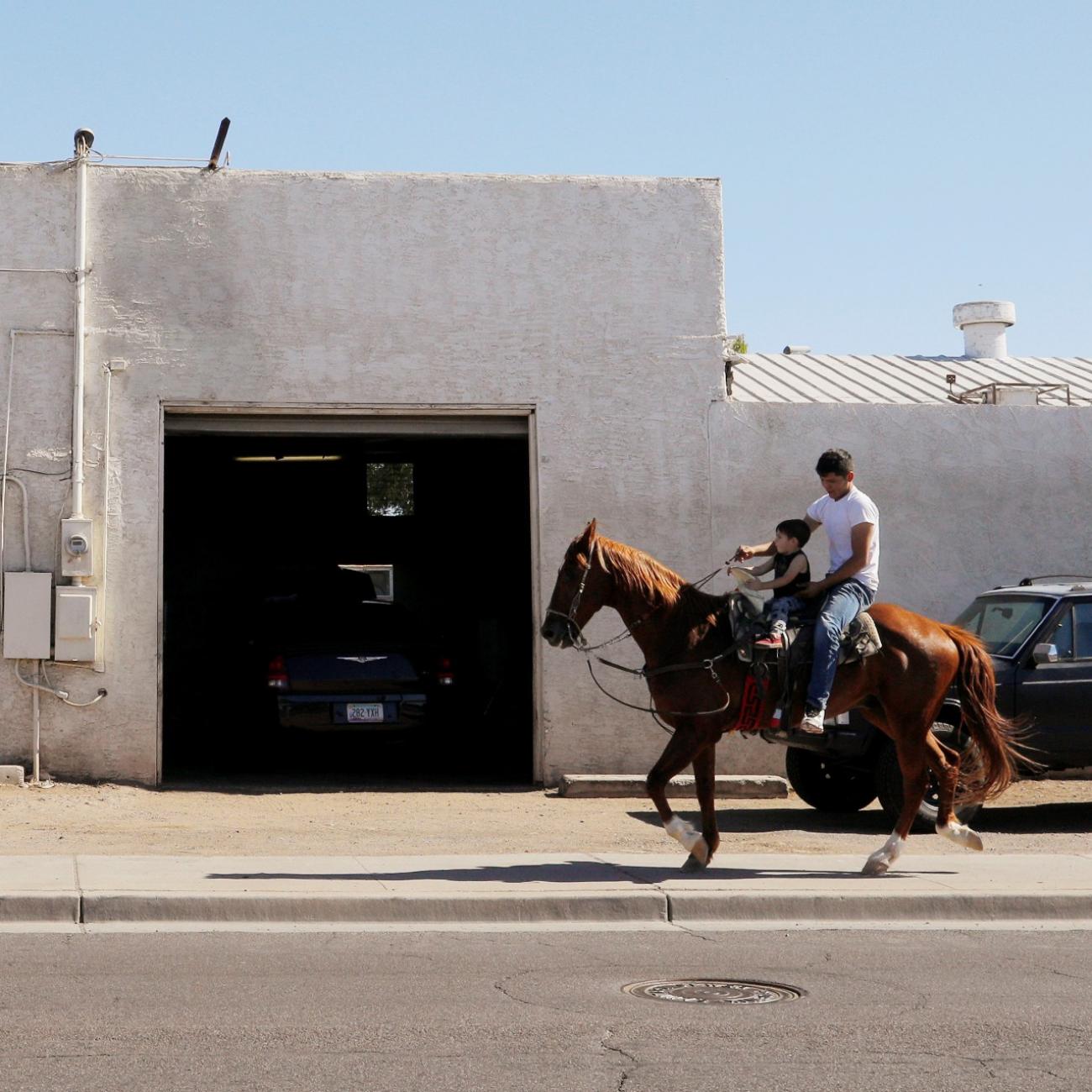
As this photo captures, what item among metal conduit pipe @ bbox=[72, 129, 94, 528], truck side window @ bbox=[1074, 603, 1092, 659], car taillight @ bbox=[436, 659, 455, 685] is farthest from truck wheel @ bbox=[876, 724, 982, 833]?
metal conduit pipe @ bbox=[72, 129, 94, 528]

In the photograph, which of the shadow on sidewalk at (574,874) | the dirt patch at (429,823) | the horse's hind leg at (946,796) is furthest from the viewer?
the dirt patch at (429,823)

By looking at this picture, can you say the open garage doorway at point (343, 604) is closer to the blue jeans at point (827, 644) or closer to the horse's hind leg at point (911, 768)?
the horse's hind leg at point (911, 768)

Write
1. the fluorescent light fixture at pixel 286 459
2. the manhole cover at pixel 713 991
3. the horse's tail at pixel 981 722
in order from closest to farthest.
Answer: the manhole cover at pixel 713 991
the horse's tail at pixel 981 722
the fluorescent light fixture at pixel 286 459

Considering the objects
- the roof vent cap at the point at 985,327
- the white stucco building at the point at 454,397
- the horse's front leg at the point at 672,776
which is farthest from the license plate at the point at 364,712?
the roof vent cap at the point at 985,327

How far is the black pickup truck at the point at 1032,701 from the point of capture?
1201cm

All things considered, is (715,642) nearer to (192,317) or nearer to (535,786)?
(535,786)

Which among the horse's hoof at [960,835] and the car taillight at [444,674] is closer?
the horse's hoof at [960,835]

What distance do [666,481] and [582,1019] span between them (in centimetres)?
865

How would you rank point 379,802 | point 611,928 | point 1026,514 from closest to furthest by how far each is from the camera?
1. point 611,928
2. point 379,802
3. point 1026,514

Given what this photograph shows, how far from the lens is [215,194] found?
1416 centimetres

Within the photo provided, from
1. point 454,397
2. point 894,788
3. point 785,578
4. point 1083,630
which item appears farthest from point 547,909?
point 454,397

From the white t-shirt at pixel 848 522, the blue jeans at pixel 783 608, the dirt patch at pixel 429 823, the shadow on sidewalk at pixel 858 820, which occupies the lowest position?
the shadow on sidewalk at pixel 858 820

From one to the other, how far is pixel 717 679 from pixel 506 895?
205cm

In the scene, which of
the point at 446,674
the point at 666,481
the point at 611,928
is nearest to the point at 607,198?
the point at 666,481
